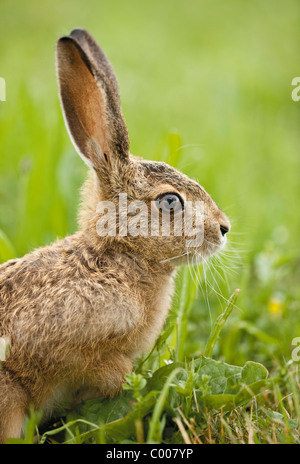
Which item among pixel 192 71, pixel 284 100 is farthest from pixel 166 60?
pixel 284 100

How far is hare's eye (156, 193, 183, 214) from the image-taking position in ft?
11.5

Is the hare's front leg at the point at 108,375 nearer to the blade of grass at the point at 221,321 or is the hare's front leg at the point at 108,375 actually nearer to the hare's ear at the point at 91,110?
the blade of grass at the point at 221,321

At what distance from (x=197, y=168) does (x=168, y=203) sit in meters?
2.98

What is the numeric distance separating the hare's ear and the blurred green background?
0.75 meters

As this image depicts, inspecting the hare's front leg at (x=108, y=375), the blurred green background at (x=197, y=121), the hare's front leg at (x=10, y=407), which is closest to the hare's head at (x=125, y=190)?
the hare's front leg at (x=108, y=375)

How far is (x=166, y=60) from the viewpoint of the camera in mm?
10398

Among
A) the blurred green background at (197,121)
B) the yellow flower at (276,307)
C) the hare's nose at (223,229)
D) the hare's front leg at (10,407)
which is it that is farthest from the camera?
the blurred green background at (197,121)

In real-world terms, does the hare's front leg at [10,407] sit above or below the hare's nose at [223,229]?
below

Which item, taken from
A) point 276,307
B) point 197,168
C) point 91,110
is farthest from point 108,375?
point 197,168

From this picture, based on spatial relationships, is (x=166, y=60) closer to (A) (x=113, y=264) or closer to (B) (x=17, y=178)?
(B) (x=17, y=178)

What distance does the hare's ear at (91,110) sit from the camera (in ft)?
11.1

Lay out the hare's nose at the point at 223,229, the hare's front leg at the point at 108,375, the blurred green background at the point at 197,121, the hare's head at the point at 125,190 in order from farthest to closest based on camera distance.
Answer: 1. the blurred green background at the point at 197,121
2. the hare's nose at the point at 223,229
3. the hare's head at the point at 125,190
4. the hare's front leg at the point at 108,375
